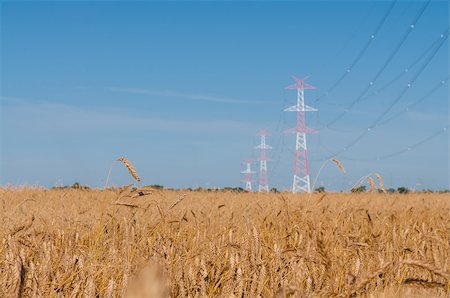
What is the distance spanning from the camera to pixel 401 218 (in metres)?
7.69

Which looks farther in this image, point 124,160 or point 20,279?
point 124,160

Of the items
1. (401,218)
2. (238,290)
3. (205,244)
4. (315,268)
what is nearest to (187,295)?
(238,290)

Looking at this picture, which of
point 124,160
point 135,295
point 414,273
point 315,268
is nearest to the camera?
point 135,295

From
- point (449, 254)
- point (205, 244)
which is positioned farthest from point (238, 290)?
point (449, 254)

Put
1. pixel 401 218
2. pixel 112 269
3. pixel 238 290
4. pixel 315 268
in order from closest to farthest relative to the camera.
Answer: pixel 238 290
pixel 112 269
pixel 315 268
pixel 401 218

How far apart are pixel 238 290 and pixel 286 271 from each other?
673mm

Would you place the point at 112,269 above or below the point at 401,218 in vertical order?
below

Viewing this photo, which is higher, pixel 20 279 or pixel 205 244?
pixel 205 244

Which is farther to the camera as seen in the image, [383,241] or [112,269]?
[383,241]

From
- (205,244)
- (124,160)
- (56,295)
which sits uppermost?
(124,160)

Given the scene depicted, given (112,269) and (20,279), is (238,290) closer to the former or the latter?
(112,269)

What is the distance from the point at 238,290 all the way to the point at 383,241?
8.81 ft

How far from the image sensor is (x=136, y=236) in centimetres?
479

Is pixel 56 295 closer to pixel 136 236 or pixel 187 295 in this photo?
pixel 187 295
